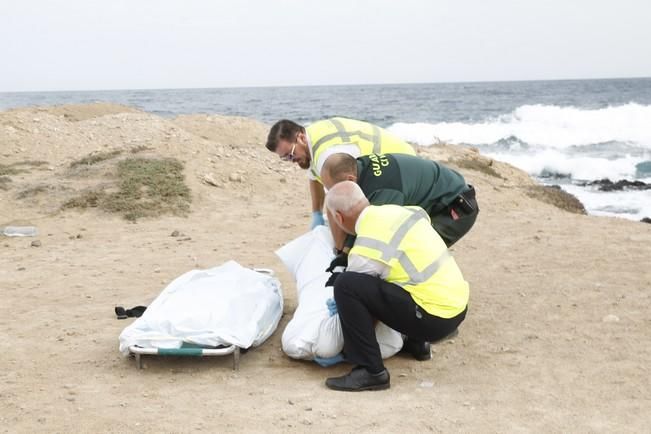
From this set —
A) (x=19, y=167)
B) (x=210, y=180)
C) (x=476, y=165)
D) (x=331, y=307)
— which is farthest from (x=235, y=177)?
(x=331, y=307)

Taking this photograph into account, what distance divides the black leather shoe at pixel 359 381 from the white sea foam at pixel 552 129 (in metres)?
21.0

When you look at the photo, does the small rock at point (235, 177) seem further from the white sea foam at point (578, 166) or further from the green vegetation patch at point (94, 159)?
the white sea foam at point (578, 166)

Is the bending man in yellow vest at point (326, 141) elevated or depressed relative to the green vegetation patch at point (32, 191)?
elevated

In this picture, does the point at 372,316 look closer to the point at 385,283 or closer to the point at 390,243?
the point at 385,283

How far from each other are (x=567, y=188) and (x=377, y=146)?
40.0 feet

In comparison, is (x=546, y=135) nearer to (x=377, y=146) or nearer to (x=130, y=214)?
(x=130, y=214)

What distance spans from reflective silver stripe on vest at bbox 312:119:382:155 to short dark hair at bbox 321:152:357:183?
1.68 ft

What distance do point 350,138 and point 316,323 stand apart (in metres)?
1.19

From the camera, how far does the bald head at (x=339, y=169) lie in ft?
12.5

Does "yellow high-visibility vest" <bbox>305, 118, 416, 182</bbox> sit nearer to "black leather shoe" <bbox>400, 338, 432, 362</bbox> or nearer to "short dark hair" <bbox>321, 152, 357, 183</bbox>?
"short dark hair" <bbox>321, 152, 357, 183</bbox>

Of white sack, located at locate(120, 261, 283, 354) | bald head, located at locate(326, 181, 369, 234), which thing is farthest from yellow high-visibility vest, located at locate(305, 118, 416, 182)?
white sack, located at locate(120, 261, 283, 354)

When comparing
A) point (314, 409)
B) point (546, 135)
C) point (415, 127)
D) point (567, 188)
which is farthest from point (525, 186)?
point (415, 127)

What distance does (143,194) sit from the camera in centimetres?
897

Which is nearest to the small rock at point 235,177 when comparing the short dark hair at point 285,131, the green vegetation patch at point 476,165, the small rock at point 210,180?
the small rock at point 210,180
